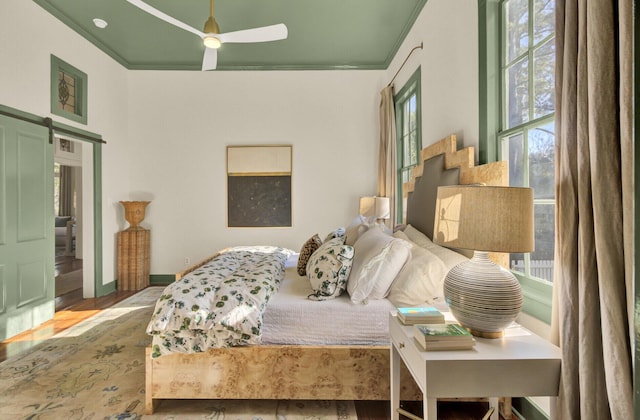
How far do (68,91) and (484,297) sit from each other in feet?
15.1

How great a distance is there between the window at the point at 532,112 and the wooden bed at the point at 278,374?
0.62ft

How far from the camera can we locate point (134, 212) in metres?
4.36

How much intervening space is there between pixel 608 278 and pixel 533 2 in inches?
60.2

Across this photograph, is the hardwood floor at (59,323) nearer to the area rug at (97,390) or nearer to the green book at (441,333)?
the area rug at (97,390)

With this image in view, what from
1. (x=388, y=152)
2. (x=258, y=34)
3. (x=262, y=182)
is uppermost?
(x=258, y=34)

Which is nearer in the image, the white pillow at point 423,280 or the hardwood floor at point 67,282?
the white pillow at point 423,280

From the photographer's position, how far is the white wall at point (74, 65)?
288cm

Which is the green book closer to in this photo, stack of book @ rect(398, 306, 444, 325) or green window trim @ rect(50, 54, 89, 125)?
stack of book @ rect(398, 306, 444, 325)

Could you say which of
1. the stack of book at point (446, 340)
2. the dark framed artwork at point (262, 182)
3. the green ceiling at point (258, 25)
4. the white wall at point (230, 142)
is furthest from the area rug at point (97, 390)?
the green ceiling at point (258, 25)

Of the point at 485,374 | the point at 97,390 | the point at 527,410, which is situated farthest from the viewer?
the point at 97,390

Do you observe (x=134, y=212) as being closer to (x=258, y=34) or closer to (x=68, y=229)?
(x=258, y=34)

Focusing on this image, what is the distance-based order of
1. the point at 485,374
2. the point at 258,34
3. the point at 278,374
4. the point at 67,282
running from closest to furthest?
1. the point at 485,374
2. the point at 278,374
3. the point at 258,34
4. the point at 67,282

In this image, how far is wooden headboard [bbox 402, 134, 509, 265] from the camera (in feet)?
5.92

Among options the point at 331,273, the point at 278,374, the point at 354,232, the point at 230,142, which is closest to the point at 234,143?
the point at 230,142
